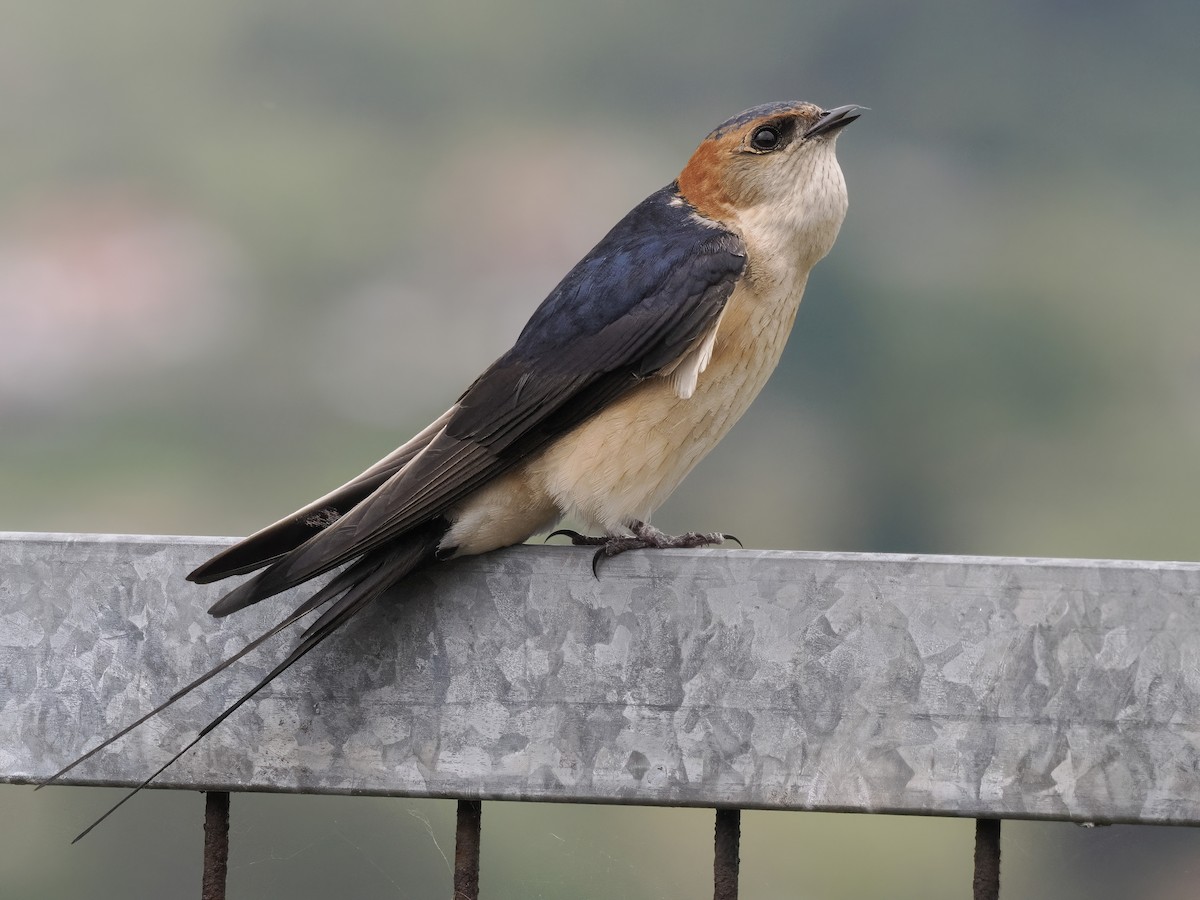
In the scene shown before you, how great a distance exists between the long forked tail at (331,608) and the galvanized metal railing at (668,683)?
30 millimetres

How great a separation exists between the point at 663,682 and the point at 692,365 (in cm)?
64

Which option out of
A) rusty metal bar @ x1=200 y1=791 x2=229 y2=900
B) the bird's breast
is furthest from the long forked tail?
the bird's breast

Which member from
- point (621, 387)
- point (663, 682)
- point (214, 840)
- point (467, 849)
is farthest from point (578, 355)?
point (214, 840)

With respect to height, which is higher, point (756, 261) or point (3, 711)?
point (756, 261)

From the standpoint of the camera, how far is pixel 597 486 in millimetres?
2137

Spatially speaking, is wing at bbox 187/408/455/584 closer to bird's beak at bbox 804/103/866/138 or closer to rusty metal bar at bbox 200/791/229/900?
rusty metal bar at bbox 200/791/229/900

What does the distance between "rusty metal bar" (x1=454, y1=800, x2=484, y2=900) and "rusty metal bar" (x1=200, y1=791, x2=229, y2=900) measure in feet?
1.11

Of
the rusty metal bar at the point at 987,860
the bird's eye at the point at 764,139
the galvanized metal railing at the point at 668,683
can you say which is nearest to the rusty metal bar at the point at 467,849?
the galvanized metal railing at the point at 668,683

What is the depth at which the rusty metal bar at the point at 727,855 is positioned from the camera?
1811 millimetres

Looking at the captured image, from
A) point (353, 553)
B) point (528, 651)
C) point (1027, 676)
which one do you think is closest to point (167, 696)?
point (353, 553)

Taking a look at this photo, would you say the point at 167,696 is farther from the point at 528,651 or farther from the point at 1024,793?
the point at 1024,793

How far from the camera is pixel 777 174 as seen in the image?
234 centimetres

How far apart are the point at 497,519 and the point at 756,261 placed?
0.66m

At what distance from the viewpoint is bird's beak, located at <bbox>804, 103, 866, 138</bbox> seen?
237cm
